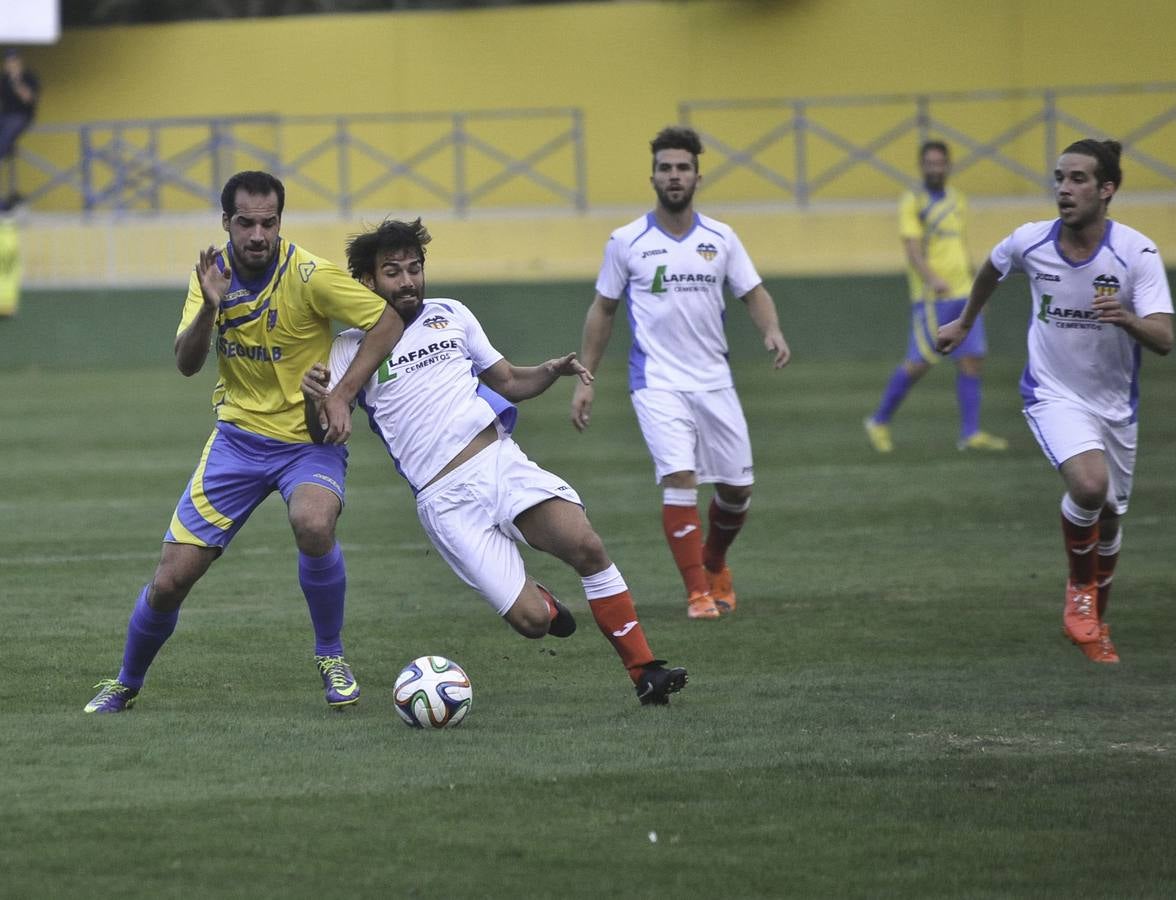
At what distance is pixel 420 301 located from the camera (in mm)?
7441

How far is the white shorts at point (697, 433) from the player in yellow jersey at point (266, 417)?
8.20 feet

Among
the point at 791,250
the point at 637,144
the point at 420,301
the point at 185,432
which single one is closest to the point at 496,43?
the point at 637,144

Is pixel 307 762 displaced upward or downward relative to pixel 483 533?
downward

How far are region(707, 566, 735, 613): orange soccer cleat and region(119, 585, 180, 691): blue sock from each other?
3178mm

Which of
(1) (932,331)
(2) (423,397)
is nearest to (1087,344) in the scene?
(2) (423,397)

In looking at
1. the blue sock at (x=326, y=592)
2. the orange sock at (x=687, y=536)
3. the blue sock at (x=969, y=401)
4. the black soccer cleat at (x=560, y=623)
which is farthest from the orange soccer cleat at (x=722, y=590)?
the blue sock at (x=969, y=401)

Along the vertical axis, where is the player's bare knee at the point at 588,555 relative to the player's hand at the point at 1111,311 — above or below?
below

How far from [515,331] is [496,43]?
796cm

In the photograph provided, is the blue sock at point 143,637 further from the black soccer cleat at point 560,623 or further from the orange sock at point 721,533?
the orange sock at point 721,533

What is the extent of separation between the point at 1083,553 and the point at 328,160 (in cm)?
2168

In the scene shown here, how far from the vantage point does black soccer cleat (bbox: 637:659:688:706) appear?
23.5ft

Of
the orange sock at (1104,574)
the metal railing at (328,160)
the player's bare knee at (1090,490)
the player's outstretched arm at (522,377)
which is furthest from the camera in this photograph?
the metal railing at (328,160)

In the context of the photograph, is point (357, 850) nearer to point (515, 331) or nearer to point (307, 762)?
point (307, 762)

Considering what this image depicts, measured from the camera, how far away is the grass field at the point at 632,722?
543 centimetres
